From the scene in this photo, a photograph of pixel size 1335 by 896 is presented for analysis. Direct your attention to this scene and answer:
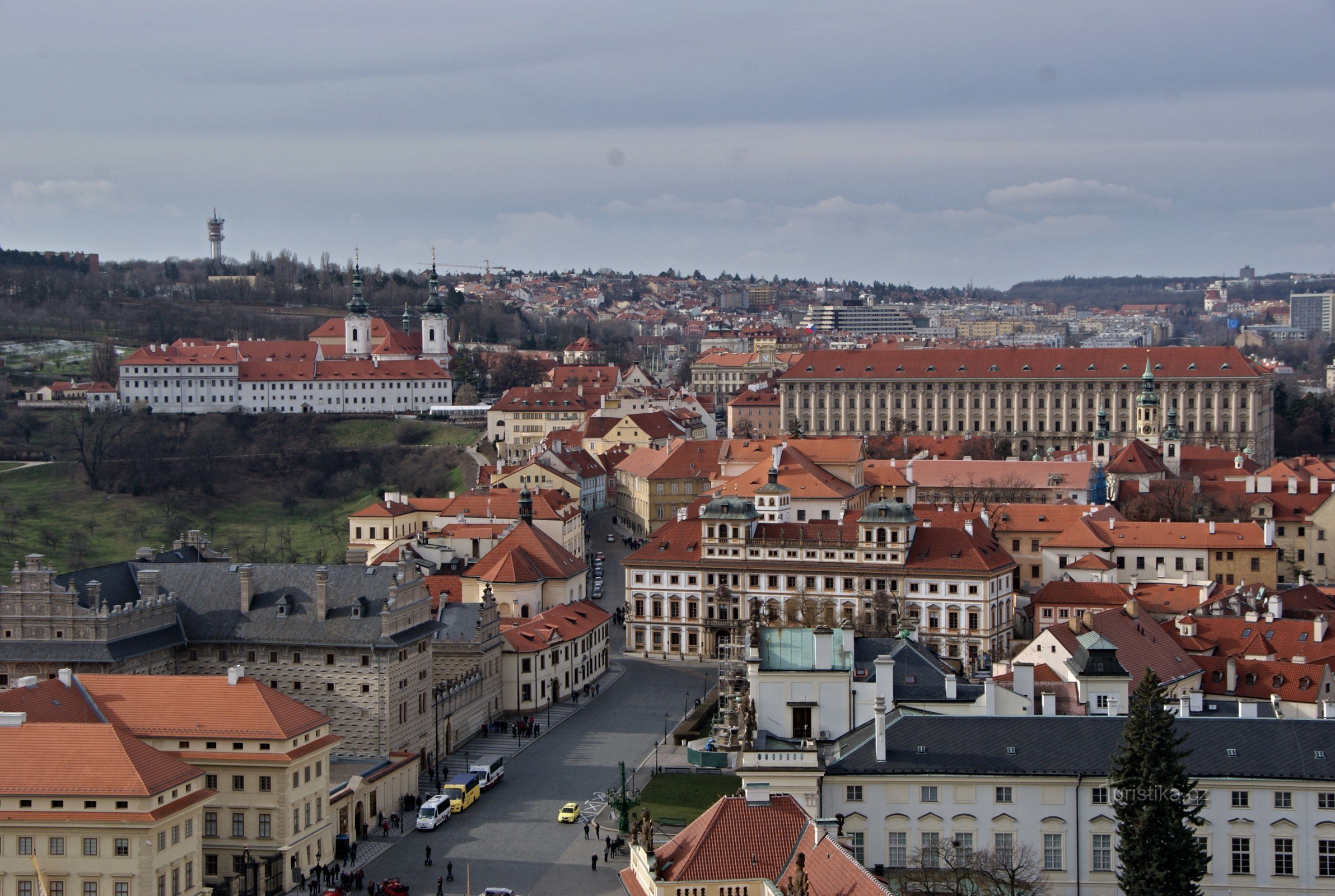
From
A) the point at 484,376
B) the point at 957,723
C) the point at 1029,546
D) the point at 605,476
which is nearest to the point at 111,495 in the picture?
the point at 605,476

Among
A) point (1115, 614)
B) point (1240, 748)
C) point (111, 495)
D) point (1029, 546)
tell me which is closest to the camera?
point (1240, 748)

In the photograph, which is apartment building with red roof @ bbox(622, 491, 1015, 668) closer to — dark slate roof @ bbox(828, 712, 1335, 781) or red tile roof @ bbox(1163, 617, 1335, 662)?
red tile roof @ bbox(1163, 617, 1335, 662)

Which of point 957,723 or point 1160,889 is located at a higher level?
point 957,723

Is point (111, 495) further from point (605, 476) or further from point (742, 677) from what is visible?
point (742, 677)

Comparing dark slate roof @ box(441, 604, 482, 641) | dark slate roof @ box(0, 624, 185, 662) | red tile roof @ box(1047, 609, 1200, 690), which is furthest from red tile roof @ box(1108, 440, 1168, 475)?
dark slate roof @ box(0, 624, 185, 662)

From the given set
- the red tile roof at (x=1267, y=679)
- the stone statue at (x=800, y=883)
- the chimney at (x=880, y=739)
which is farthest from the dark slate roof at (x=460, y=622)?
the stone statue at (x=800, y=883)

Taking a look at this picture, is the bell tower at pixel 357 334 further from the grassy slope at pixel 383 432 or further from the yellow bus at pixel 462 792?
the yellow bus at pixel 462 792
